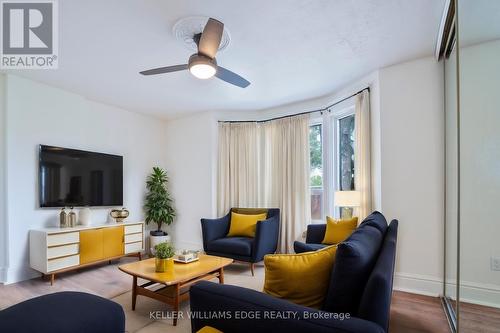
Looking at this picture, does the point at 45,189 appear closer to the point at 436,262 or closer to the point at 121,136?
the point at 121,136

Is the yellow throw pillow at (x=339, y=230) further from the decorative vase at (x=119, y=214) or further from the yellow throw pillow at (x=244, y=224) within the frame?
the decorative vase at (x=119, y=214)

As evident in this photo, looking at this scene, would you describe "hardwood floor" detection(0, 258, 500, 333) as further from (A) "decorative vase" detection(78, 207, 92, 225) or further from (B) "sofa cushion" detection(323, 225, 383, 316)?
(B) "sofa cushion" detection(323, 225, 383, 316)

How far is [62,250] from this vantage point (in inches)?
133

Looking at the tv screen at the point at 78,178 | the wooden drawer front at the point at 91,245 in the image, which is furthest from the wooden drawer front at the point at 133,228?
the tv screen at the point at 78,178

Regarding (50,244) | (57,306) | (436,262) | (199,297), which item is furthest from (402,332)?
(50,244)

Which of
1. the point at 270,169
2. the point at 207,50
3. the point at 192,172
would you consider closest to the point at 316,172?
the point at 270,169

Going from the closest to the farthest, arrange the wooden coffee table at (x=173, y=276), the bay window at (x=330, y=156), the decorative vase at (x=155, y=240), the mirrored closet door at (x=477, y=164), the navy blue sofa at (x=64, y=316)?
the navy blue sofa at (x=64, y=316) < the mirrored closet door at (x=477, y=164) < the wooden coffee table at (x=173, y=276) < the bay window at (x=330, y=156) < the decorative vase at (x=155, y=240)

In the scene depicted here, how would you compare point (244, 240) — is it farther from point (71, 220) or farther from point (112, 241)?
point (71, 220)

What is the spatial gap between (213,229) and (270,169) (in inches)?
55.3

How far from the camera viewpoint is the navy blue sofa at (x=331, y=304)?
0.95 m

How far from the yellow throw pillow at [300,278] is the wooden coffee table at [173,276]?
1.30 meters

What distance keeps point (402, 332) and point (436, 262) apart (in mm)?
1070

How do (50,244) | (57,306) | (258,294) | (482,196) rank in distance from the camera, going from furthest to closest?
(50,244) → (482,196) → (57,306) → (258,294)

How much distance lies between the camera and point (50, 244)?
3256mm
